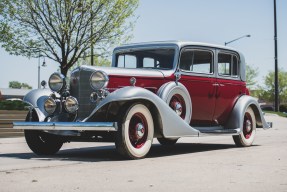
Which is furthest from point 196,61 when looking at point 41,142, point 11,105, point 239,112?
point 11,105

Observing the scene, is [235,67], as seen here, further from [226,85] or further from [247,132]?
[247,132]

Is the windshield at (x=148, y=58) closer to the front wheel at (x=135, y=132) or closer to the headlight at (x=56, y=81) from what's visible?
the front wheel at (x=135, y=132)

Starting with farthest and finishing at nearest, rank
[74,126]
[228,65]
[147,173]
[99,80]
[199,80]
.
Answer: [228,65]
[199,80]
[99,80]
[74,126]
[147,173]

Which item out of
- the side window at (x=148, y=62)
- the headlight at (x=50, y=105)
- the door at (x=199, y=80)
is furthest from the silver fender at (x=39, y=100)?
the door at (x=199, y=80)

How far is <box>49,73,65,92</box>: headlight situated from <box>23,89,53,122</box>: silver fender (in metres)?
Result: 0.37

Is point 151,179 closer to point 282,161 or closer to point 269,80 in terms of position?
point 282,161

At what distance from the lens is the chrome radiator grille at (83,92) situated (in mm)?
7902

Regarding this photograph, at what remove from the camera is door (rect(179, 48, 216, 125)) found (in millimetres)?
9070

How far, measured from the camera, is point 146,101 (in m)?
7.72

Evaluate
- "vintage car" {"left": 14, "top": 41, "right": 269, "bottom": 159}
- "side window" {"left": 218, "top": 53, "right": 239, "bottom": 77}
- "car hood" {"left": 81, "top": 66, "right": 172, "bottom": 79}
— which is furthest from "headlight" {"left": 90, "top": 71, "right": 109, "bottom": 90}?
"side window" {"left": 218, "top": 53, "right": 239, "bottom": 77}

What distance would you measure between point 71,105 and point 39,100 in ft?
3.17

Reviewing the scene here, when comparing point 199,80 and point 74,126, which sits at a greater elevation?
point 199,80

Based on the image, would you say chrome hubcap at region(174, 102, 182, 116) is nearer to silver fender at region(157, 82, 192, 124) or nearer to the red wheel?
silver fender at region(157, 82, 192, 124)

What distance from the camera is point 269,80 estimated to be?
8031 centimetres
